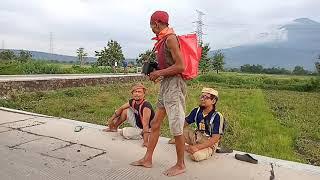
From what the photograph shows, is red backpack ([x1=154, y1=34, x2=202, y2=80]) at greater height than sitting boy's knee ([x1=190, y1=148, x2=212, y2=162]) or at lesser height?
greater

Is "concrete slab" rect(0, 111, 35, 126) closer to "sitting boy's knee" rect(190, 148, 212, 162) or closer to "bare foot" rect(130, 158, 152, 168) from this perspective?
"bare foot" rect(130, 158, 152, 168)

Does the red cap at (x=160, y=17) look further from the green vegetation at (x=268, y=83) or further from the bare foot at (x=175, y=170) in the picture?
the green vegetation at (x=268, y=83)

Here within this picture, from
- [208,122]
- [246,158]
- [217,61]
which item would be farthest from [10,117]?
[217,61]

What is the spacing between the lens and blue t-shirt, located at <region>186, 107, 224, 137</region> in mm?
4051

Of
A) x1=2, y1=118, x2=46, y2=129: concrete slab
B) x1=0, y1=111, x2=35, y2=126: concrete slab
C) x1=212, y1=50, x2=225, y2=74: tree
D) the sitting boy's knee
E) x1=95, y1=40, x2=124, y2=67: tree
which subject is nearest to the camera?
the sitting boy's knee

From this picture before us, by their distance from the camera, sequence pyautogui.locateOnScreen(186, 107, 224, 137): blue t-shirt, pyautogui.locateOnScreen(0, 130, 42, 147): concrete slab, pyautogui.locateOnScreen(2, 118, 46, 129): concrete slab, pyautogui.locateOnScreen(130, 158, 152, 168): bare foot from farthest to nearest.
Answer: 1. pyautogui.locateOnScreen(2, 118, 46, 129): concrete slab
2. pyautogui.locateOnScreen(0, 130, 42, 147): concrete slab
3. pyautogui.locateOnScreen(186, 107, 224, 137): blue t-shirt
4. pyautogui.locateOnScreen(130, 158, 152, 168): bare foot

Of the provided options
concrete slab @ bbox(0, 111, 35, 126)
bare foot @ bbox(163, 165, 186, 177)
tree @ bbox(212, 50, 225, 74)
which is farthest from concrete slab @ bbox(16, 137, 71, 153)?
tree @ bbox(212, 50, 225, 74)

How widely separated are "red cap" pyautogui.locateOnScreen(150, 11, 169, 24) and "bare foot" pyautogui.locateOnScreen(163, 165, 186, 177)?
1.45 metres

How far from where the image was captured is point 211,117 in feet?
13.4

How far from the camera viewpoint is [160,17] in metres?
3.44

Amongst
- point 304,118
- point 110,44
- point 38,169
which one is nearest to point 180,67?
point 38,169

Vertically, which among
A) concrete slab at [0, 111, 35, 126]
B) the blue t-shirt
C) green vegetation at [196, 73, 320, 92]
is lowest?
green vegetation at [196, 73, 320, 92]

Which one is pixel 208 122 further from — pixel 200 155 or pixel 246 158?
pixel 246 158

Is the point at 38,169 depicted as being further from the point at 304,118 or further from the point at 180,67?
the point at 304,118
